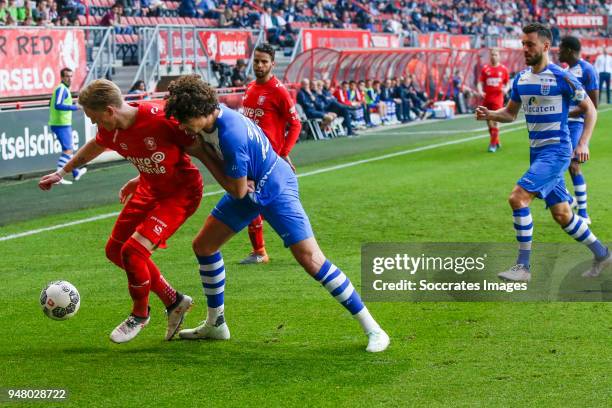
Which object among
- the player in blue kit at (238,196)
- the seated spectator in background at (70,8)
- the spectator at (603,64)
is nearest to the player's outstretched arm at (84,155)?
the player in blue kit at (238,196)

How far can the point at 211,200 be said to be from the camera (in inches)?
576

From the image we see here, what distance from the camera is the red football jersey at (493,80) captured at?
21188 mm

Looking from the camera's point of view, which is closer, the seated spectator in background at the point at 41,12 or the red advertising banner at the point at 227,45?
the seated spectator in background at the point at 41,12

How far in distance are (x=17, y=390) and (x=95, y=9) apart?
24.6m

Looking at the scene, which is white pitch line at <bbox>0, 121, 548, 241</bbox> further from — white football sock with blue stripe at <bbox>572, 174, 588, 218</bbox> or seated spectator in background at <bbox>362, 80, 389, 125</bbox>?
white football sock with blue stripe at <bbox>572, 174, 588, 218</bbox>

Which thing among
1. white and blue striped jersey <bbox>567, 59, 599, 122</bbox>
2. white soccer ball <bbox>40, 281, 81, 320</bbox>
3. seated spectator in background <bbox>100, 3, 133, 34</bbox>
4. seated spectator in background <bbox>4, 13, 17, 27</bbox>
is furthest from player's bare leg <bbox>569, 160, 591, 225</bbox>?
seated spectator in background <bbox>100, 3, 133, 34</bbox>

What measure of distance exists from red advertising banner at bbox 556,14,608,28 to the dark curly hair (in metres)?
57.3

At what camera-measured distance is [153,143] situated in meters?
6.54

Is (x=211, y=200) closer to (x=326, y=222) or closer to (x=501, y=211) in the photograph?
(x=326, y=222)

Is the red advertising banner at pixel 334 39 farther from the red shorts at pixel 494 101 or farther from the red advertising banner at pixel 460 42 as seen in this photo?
the red shorts at pixel 494 101

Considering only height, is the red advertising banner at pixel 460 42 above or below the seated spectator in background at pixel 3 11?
below

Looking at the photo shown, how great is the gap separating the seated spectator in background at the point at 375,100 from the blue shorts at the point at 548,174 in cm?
2228

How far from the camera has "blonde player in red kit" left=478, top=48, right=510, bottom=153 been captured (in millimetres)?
21111

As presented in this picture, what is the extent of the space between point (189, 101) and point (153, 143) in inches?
33.1
